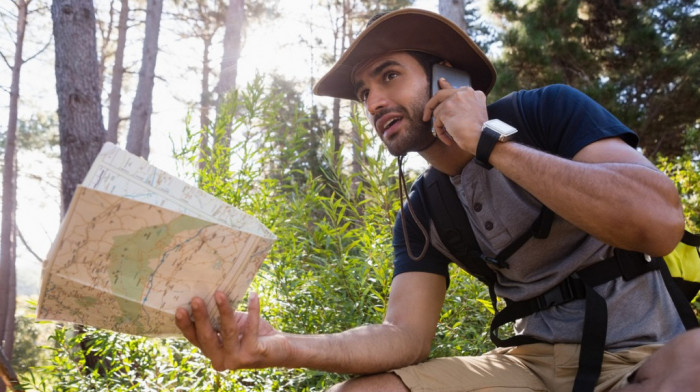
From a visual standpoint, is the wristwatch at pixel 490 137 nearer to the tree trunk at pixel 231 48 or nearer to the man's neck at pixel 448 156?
the man's neck at pixel 448 156

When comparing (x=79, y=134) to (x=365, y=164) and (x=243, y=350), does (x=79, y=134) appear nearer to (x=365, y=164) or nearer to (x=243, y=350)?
(x=365, y=164)

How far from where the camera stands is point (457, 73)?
2.09 m

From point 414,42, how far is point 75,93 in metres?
4.81

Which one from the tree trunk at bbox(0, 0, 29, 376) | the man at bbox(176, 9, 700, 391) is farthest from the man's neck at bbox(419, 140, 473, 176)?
the tree trunk at bbox(0, 0, 29, 376)

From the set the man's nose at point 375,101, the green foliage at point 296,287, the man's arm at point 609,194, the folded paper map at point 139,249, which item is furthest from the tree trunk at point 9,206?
the man's arm at point 609,194

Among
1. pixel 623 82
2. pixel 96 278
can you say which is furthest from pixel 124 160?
pixel 623 82

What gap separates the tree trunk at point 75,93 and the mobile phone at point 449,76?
A: 480 cm

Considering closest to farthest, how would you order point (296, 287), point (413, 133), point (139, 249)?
1. point (139, 249)
2. point (413, 133)
3. point (296, 287)

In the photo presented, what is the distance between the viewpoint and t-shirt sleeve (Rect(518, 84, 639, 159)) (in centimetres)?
165

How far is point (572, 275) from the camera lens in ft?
5.78

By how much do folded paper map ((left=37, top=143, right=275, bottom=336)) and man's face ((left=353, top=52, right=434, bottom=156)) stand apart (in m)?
0.91

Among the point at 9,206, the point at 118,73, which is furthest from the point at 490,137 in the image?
the point at 9,206

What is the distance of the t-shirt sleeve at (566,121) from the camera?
64.9 inches

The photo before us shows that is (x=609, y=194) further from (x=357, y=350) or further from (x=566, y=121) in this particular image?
(x=357, y=350)
